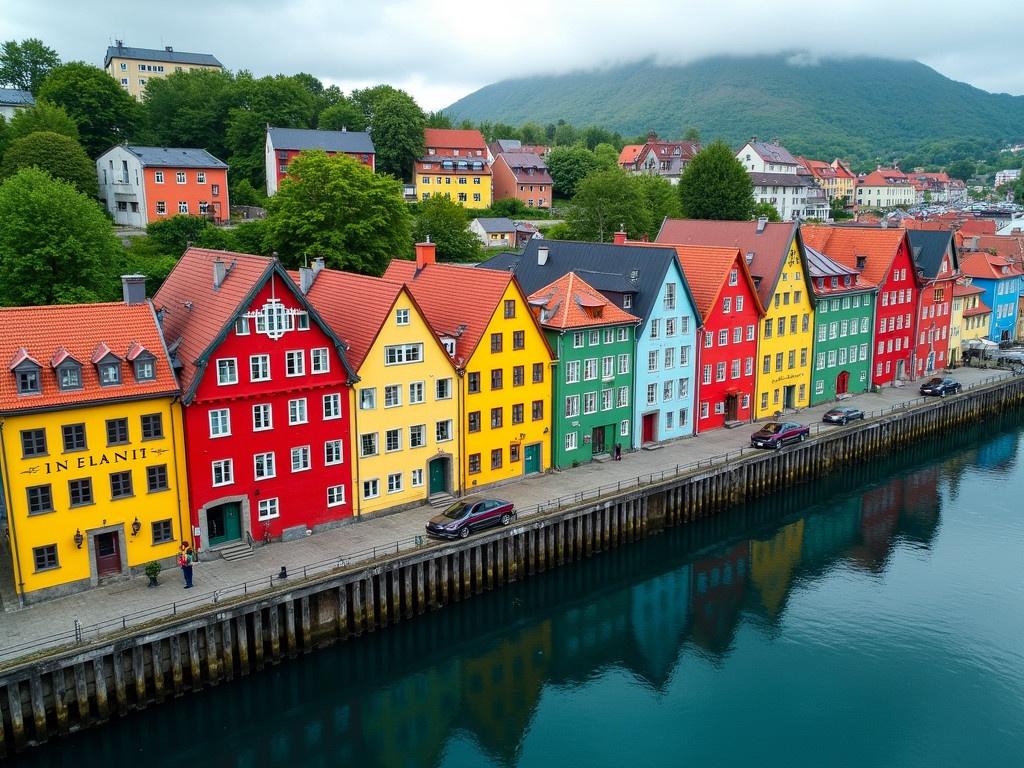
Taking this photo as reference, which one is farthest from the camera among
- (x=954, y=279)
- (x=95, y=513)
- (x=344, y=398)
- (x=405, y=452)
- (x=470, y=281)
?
(x=954, y=279)

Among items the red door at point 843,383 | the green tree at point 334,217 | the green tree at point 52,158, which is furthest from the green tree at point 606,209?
the green tree at point 52,158

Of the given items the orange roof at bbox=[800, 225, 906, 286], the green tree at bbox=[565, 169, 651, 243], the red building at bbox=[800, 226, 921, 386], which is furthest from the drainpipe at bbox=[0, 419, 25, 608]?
the green tree at bbox=[565, 169, 651, 243]

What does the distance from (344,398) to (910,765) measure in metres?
30.9

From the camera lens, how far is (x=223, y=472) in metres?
44.1

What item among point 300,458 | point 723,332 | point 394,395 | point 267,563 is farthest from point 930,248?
point 267,563

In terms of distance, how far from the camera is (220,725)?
37781 millimetres

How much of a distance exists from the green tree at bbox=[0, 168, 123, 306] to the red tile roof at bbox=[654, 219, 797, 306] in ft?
161

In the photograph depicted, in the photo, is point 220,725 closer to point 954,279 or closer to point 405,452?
point 405,452

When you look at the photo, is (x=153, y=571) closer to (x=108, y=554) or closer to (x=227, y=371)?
(x=108, y=554)

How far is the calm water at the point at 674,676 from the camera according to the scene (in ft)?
121

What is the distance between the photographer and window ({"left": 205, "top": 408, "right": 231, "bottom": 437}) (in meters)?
43.4

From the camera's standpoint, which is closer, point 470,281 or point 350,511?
point 350,511

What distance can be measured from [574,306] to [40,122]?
7905 cm

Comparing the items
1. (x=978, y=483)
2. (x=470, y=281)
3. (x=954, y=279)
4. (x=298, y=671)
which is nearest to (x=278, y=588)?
(x=298, y=671)
